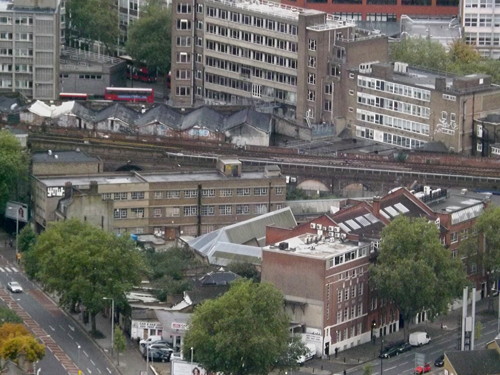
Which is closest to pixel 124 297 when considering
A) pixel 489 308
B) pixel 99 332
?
pixel 99 332

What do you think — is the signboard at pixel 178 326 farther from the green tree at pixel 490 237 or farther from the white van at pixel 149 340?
the green tree at pixel 490 237

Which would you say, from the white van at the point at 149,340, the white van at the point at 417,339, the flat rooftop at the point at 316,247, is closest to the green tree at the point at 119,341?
the white van at the point at 149,340

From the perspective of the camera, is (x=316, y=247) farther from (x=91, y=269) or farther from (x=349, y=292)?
(x=91, y=269)

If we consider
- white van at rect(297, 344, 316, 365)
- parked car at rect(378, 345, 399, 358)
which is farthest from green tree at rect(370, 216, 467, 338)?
white van at rect(297, 344, 316, 365)

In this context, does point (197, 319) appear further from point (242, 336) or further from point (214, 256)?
point (214, 256)

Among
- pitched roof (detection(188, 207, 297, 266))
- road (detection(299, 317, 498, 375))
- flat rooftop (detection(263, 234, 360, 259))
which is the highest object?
flat rooftop (detection(263, 234, 360, 259))

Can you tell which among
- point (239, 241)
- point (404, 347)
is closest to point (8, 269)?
point (239, 241)

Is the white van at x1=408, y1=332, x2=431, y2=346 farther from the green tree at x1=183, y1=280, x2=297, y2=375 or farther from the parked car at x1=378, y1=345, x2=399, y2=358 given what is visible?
the green tree at x1=183, y1=280, x2=297, y2=375
